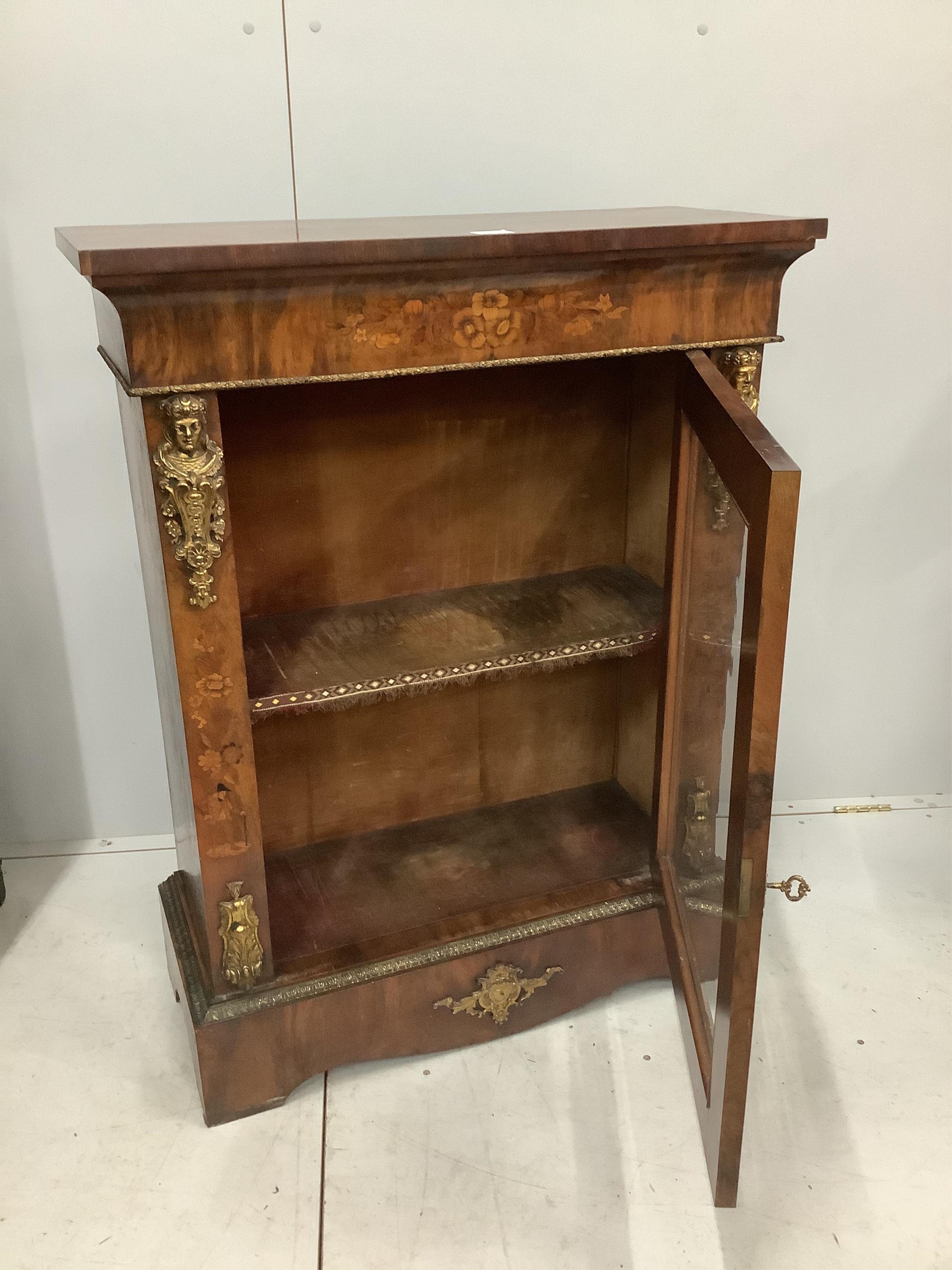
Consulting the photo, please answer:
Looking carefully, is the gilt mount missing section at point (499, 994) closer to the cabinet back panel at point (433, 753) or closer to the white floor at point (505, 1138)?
the white floor at point (505, 1138)

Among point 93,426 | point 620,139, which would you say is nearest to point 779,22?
point 620,139

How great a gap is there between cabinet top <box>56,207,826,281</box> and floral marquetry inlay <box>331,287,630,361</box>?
0.06 m

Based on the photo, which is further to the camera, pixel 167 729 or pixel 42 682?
pixel 42 682

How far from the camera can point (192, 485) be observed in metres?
1.19

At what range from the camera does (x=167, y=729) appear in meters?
1.61

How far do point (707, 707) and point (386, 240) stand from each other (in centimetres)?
67

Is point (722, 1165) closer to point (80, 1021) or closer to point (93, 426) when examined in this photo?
point (80, 1021)

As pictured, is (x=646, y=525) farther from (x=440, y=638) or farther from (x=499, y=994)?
(x=499, y=994)

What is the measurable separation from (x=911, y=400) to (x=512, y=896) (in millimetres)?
1165

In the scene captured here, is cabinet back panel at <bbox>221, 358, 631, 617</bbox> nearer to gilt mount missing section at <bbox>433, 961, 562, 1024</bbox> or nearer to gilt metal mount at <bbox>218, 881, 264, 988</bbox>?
gilt metal mount at <bbox>218, 881, 264, 988</bbox>

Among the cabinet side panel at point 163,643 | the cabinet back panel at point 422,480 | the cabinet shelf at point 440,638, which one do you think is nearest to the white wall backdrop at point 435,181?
the cabinet side panel at point 163,643

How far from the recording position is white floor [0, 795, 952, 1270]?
131 cm

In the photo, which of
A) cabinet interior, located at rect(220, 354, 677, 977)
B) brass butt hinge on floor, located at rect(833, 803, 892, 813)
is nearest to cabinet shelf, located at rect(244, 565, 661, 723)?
cabinet interior, located at rect(220, 354, 677, 977)

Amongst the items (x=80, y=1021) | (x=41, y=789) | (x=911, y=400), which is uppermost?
(x=911, y=400)
